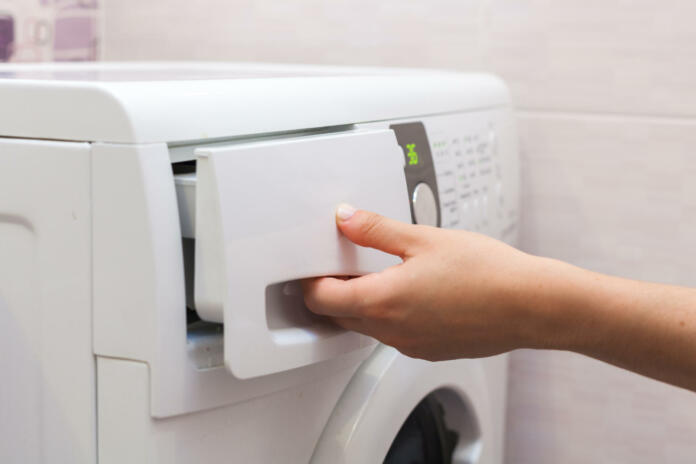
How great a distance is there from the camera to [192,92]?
421 mm

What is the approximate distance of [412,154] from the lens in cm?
60

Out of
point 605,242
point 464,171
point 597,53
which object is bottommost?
point 605,242

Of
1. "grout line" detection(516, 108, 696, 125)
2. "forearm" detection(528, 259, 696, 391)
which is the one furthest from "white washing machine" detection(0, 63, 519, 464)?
"grout line" detection(516, 108, 696, 125)

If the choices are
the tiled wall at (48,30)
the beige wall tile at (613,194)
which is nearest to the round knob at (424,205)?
the beige wall tile at (613,194)

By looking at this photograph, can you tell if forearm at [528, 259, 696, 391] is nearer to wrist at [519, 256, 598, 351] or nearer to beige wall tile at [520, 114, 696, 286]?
wrist at [519, 256, 598, 351]

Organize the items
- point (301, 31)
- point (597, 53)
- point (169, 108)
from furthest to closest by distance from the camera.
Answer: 1. point (301, 31)
2. point (597, 53)
3. point (169, 108)

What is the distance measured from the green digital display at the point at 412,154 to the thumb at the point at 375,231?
0.41ft

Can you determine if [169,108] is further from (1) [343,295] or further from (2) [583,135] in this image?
(2) [583,135]

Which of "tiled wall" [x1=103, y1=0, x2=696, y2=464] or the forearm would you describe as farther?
"tiled wall" [x1=103, y1=0, x2=696, y2=464]

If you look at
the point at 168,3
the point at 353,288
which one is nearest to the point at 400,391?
the point at 353,288

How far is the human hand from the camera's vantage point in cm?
46

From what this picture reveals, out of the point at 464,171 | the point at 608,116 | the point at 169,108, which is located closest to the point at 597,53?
the point at 608,116

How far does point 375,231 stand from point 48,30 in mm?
712

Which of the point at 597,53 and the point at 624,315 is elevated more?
the point at 597,53
